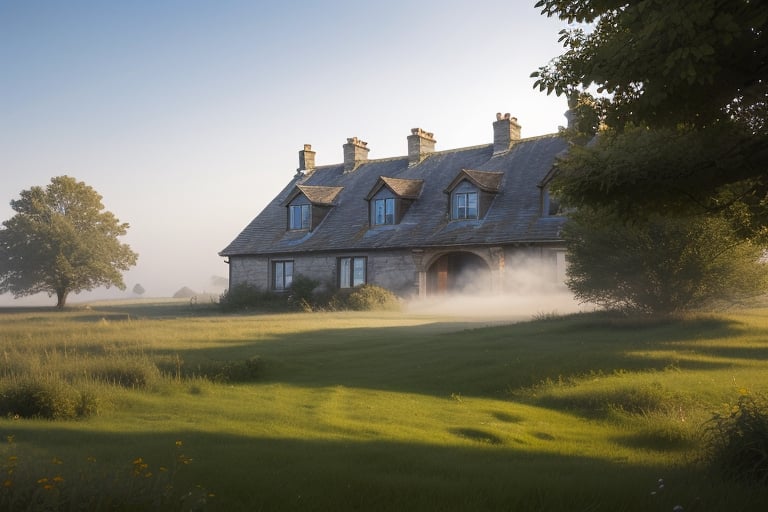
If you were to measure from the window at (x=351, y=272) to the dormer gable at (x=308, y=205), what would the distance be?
12.7 ft

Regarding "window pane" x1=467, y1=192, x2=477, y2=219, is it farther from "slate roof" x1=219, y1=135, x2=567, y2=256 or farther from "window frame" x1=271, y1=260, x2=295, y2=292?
"window frame" x1=271, y1=260, x2=295, y2=292

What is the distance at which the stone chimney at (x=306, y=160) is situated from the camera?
45.4 m

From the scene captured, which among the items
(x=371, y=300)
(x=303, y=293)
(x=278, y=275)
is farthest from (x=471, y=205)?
(x=278, y=275)

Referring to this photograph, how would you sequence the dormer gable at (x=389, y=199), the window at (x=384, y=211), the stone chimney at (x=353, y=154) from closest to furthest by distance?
1. the dormer gable at (x=389, y=199)
2. the window at (x=384, y=211)
3. the stone chimney at (x=353, y=154)

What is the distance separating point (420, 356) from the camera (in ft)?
47.0

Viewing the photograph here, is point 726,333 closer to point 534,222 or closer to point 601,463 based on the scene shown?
point 601,463

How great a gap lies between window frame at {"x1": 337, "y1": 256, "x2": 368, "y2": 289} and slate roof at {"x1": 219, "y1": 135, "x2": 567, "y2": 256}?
2.56 ft

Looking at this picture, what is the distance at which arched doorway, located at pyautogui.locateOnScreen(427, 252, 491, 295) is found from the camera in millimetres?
33125

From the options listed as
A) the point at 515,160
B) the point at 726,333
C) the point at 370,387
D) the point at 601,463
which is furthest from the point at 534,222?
the point at 601,463

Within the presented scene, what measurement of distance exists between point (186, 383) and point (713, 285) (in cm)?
Answer: 1419

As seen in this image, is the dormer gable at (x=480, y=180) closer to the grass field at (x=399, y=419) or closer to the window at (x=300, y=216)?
the window at (x=300, y=216)

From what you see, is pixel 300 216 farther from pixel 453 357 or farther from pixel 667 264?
pixel 453 357

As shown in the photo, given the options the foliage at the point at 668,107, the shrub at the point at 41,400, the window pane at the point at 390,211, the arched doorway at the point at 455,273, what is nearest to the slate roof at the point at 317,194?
the window pane at the point at 390,211

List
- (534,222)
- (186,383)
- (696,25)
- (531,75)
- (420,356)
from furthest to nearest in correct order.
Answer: (534,222) < (420,356) < (186,383) < (531,75) < (696,25)
